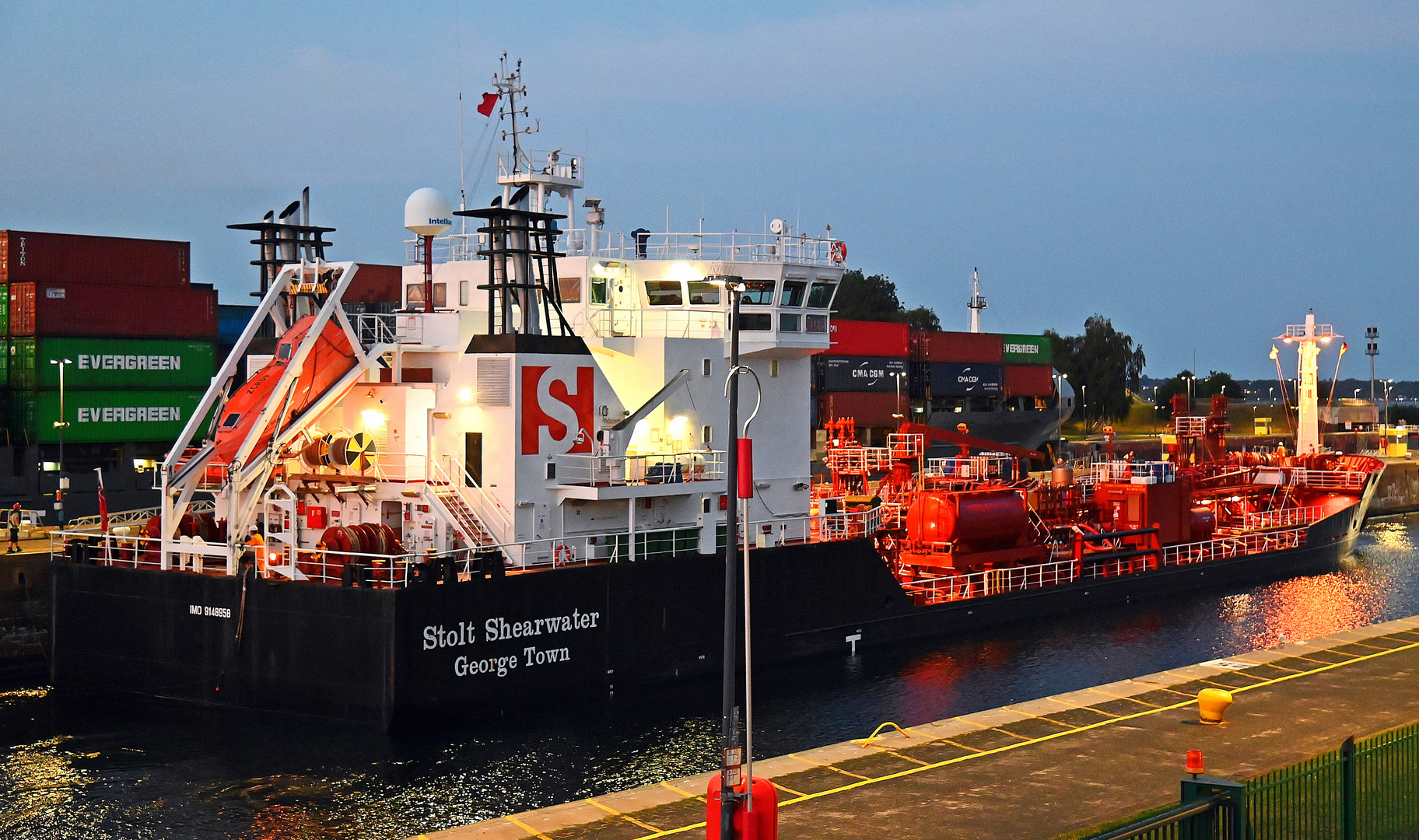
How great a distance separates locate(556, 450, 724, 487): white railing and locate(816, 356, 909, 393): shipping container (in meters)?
41.0

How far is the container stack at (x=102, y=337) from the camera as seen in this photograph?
139 ft

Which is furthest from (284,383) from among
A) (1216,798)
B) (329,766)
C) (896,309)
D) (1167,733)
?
(896,309)

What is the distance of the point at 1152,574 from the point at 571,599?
65.8ft

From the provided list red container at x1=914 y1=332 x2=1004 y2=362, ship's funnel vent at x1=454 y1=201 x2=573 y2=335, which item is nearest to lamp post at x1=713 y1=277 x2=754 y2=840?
ship's funnel vent at x1=454 y1=201 x2=573 y2=335

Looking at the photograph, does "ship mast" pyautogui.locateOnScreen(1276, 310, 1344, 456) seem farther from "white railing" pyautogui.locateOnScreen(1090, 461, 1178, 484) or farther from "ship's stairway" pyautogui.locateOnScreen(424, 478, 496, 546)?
"ship's stairway" pyautogui.locateOnScreen(424, 478, 496, 546)

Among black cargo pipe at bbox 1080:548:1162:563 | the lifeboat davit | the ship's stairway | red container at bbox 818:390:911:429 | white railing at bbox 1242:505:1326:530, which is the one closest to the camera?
the lifeboat davit

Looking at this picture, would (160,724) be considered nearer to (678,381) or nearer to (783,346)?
(678,381)

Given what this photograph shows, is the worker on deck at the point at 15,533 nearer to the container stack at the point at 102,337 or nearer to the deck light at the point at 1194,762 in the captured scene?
the container stack at the point at 102,337

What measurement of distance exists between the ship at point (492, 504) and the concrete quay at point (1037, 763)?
14.4ft

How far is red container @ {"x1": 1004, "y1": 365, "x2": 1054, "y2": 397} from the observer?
3140 inches

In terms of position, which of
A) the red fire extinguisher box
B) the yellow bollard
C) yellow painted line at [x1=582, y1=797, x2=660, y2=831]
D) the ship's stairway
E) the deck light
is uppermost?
the ship's stairway

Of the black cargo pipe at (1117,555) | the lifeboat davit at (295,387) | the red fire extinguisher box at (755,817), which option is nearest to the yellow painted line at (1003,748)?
the red fire extinguisher box at (755,817)

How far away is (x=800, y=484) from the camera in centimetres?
2873

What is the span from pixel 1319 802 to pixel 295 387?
1715 centimetres
